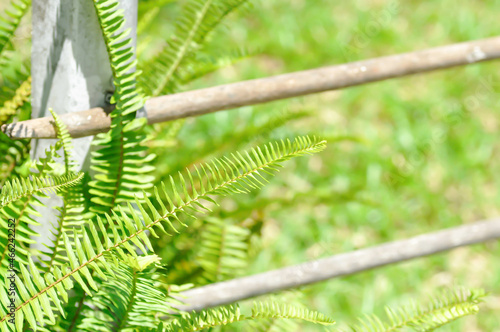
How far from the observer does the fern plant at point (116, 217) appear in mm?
671

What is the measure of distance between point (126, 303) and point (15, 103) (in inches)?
16.5

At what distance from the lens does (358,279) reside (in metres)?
2.04

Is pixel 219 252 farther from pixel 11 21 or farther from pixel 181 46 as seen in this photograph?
pixel 11 21

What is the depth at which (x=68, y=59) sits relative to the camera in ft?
2.67

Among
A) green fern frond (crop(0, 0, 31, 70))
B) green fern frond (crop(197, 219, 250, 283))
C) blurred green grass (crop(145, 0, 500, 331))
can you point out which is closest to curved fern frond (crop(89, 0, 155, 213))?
green fern frond (crop(0, 0, 31, 70))

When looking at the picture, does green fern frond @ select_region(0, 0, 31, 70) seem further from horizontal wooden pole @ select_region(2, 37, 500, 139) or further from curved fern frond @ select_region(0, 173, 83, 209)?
curved fern frond @ select_region(0, 173, 83, 209)

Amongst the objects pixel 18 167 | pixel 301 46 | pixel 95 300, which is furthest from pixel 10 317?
pixel 301 46

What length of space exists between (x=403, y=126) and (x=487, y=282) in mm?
803

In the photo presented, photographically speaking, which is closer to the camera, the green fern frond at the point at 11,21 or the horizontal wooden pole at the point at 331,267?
the green fern frond at the point at 11,21

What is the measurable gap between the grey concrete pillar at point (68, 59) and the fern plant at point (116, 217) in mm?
41

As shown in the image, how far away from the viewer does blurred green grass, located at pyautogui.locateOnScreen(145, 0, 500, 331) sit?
6.65 ft

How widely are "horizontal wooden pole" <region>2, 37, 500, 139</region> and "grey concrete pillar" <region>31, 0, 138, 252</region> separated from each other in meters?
0.05

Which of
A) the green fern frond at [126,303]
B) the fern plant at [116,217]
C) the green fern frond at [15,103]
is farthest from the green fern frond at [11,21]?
the green fern frond at [126,303]

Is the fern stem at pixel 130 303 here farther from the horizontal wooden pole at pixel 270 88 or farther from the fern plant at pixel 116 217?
the horizontal wooden pole at pixel 270 88
